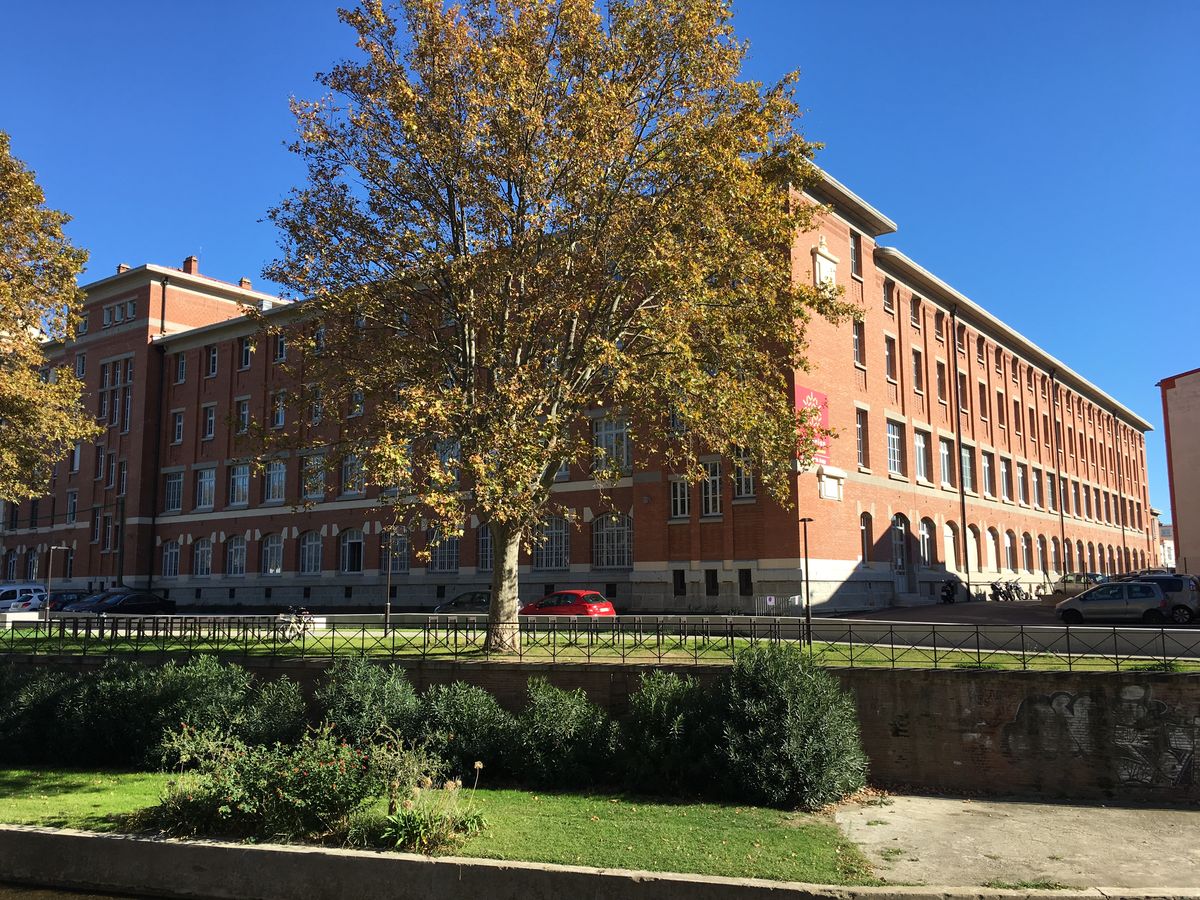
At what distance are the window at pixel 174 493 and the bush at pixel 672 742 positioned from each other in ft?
168

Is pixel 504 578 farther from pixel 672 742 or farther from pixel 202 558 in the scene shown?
pixel 202 558

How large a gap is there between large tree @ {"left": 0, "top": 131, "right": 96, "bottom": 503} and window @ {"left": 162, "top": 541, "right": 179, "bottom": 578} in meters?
30.4

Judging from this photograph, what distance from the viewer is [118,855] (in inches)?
454

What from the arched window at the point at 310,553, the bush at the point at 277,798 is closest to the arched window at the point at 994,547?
the arched window at the point at 310,553

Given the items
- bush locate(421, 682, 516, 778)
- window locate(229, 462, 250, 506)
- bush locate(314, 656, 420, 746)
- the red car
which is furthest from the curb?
window locate(229, 462, 250, 506)

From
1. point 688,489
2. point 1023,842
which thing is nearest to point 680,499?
point 688,489

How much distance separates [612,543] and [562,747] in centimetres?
2532

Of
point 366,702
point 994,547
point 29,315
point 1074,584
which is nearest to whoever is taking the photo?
point 366,702

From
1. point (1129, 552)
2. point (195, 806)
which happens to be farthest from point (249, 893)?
point (1129, 552)

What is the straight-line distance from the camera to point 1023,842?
12.1 m

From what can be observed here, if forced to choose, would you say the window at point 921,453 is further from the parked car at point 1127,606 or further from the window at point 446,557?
the window at point 446,557

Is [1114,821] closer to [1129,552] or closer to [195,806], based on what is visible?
[195,806]

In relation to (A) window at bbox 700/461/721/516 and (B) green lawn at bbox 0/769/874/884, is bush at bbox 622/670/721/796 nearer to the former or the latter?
(B) green lawn at bbox 0/769/874/884

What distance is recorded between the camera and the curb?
9.74m
